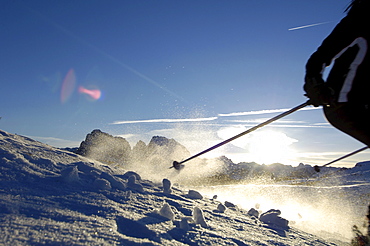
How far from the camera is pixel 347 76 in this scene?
5.50 ft

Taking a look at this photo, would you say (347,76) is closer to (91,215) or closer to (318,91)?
(318,91)

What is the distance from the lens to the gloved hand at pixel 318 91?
1779mm

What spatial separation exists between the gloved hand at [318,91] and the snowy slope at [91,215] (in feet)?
4.93

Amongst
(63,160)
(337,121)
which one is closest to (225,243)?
(337,121)

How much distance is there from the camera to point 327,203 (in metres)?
8.11

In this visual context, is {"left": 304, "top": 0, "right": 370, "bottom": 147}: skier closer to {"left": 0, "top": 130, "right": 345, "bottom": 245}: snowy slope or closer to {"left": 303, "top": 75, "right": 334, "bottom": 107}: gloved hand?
{"left": 303, "top": 75, "right": 334, "bottom": 107}: gloved hand

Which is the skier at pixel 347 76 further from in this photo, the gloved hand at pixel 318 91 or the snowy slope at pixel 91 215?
the snowy slope at pixel 91 215

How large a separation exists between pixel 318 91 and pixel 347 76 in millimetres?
204

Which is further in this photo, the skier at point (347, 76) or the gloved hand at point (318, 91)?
the gloved hand at point (318, 91)

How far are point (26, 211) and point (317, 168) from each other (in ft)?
20.2

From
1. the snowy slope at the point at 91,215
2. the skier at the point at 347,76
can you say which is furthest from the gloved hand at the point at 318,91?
the snowy slope at the point at 91,215

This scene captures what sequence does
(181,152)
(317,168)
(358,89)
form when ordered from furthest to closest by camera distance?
1. (181,152)
2. (317,168)
3. (358,89)

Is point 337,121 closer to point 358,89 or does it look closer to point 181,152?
point 358,89

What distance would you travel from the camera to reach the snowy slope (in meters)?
1.62
